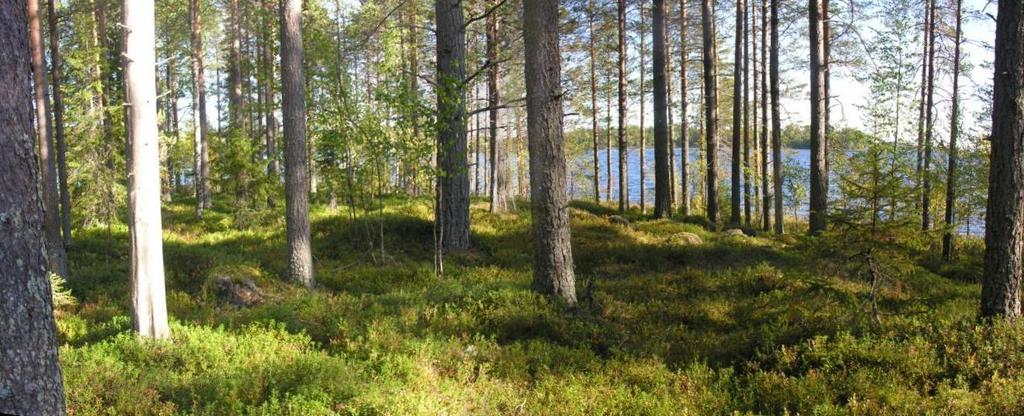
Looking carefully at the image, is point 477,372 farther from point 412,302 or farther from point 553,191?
point 553,191

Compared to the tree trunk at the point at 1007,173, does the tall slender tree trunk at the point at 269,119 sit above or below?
above

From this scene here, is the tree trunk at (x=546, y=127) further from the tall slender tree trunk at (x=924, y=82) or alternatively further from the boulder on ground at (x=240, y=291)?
the tall slender tree trunk at (x=924, y=82)

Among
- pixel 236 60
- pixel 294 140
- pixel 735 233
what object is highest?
pixel 236 60

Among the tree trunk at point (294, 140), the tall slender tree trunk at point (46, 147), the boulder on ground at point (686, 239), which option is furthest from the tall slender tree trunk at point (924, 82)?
the tall slender tree trunk at point (46, 147)

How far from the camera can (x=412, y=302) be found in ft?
28.1

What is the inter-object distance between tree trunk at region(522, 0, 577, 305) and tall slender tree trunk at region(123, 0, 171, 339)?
4.75m

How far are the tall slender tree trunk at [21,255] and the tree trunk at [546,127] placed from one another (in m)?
5.97

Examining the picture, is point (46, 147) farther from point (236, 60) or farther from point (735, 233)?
point (735, 233)

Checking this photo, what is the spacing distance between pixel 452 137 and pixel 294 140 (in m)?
3.52

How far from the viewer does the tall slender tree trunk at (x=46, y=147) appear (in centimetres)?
1180

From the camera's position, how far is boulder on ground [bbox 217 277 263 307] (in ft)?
33.2

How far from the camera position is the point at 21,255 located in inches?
114

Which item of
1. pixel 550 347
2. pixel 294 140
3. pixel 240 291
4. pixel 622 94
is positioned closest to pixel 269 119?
→ pixel 622 94

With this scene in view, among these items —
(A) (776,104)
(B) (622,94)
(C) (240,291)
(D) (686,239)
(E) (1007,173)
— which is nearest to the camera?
(E) (1007,173)
